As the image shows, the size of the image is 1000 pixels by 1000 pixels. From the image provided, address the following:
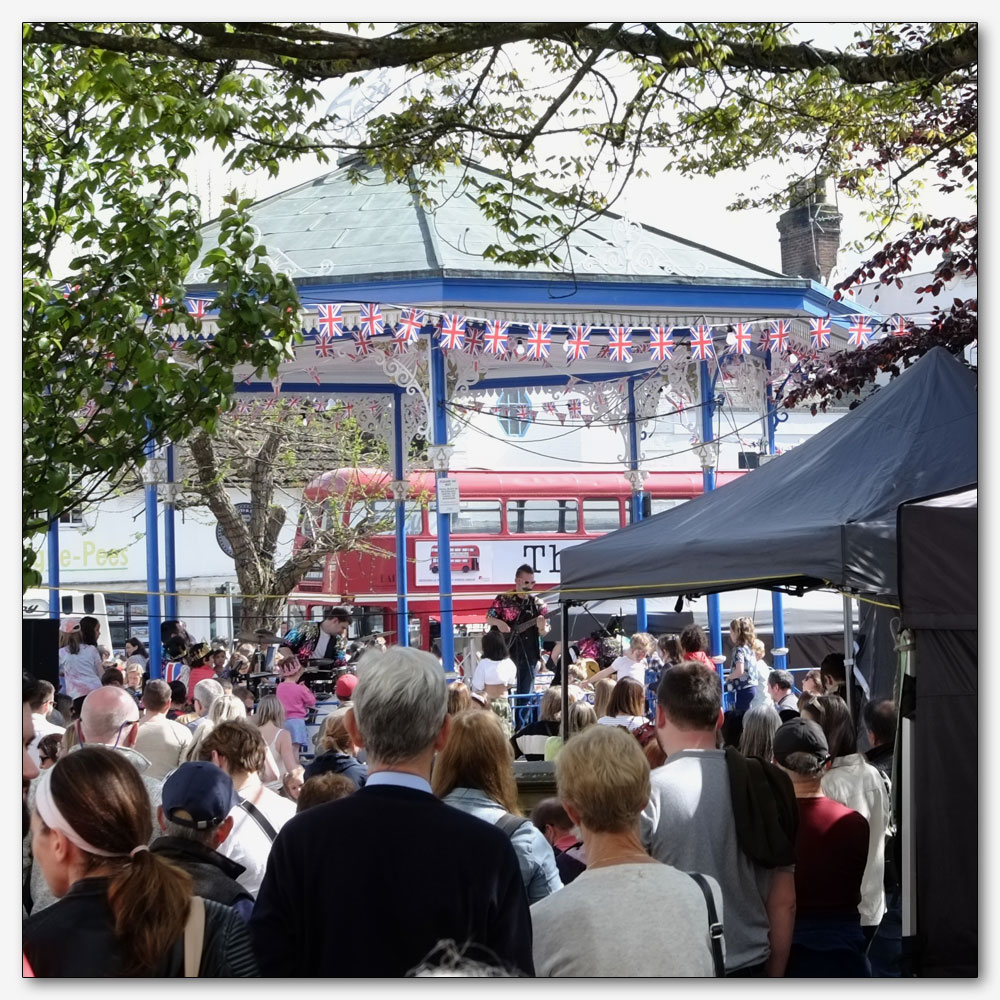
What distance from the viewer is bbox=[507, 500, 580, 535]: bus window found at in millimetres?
22641

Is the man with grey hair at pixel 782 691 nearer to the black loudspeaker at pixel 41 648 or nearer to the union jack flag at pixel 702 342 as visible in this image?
the union jack flag at pixel 702 342

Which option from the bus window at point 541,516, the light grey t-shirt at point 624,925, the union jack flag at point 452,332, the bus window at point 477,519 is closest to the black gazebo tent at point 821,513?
the light grey t-shirt at point 624,925

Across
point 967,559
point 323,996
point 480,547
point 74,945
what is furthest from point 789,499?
point 480,547

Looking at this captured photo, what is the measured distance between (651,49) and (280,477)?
14087mm

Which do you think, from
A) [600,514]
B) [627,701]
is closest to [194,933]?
[627,701]

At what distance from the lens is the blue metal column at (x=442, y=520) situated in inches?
485

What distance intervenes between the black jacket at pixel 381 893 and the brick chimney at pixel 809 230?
640 cm

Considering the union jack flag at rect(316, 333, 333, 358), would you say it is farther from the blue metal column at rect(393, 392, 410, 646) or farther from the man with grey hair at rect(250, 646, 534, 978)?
the man with grey hair at rect(250, 646, 534, 978)

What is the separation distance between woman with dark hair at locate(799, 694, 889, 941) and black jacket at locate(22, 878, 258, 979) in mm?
2645

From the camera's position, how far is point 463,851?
9.50ft

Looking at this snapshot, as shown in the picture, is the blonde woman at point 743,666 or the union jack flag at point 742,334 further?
the union jack flag at point 742,334

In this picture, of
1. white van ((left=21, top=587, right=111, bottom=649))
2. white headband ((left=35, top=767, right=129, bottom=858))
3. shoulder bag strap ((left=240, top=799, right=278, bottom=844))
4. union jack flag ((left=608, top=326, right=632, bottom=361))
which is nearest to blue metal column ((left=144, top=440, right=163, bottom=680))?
union jack flag ((left=608, top=326, right=632, bottom=361))

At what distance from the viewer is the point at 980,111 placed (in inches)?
197

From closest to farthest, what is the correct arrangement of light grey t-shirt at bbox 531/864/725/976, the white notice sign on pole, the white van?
light grey t-shirt at bbox 531/864/725/976
the white notice sign on pole
the white van
